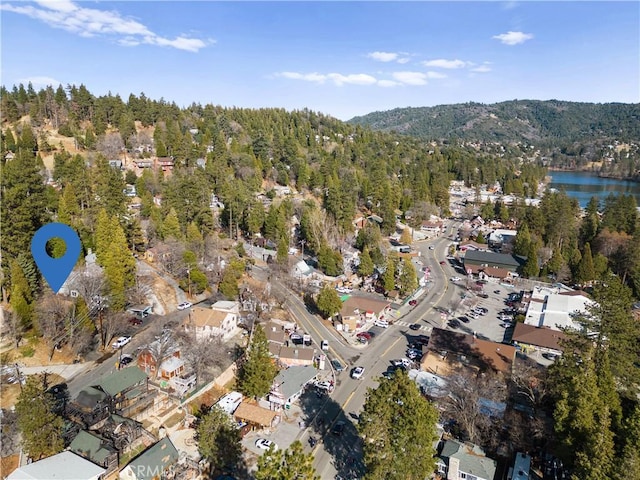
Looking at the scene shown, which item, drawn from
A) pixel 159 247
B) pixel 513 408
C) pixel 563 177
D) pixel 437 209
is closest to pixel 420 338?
pixel 513 408

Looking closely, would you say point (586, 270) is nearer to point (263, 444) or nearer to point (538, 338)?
point (538, 338)

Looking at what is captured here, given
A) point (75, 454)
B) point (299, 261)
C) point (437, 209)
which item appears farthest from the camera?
point (437, 209)

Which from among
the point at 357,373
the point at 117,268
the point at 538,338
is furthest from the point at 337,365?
the point at 117,268

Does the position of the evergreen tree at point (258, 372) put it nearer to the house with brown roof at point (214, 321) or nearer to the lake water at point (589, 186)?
the house with brown roof at point (214, 321)

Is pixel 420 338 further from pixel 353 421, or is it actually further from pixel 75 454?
pixel 75 454

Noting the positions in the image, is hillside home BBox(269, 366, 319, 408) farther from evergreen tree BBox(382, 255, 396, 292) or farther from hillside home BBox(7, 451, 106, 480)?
evergreen tree BBox(382, 255, 396, 292)

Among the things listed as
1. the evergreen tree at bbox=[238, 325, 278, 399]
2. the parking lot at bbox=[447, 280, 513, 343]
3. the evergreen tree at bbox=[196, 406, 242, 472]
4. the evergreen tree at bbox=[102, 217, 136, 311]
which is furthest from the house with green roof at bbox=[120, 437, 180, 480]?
the parking lot at bbox=[447, 280, 513, 343]
